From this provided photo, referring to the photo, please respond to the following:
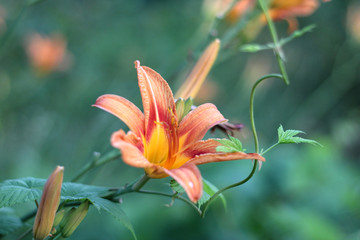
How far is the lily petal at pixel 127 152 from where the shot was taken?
44cm

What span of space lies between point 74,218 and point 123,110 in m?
0.15

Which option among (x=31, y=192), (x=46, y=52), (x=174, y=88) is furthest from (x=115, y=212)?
(x=46, y=52)

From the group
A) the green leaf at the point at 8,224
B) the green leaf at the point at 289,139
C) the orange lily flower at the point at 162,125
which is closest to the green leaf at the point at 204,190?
the orange lily flower at the point at 162,125

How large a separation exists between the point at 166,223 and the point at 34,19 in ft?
3.33

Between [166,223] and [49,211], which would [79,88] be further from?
[49,211]

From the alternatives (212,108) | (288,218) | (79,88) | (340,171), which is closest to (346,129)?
(340,171)

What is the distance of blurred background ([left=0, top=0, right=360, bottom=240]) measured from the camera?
1498mm

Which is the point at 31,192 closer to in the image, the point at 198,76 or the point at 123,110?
the point at 123,110

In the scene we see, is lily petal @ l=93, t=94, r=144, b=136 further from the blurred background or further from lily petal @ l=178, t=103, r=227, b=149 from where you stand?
the blurred background

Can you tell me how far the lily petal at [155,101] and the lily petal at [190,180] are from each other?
117 mm

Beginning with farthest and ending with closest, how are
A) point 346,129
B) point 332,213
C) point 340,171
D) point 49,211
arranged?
point 346,129, point 340,171, point 332,213, point 49,211

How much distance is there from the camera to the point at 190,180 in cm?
46

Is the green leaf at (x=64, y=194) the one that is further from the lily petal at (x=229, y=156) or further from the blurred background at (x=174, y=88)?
the blurred background at (x=174, y=88)

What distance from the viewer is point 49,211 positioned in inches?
19.5
